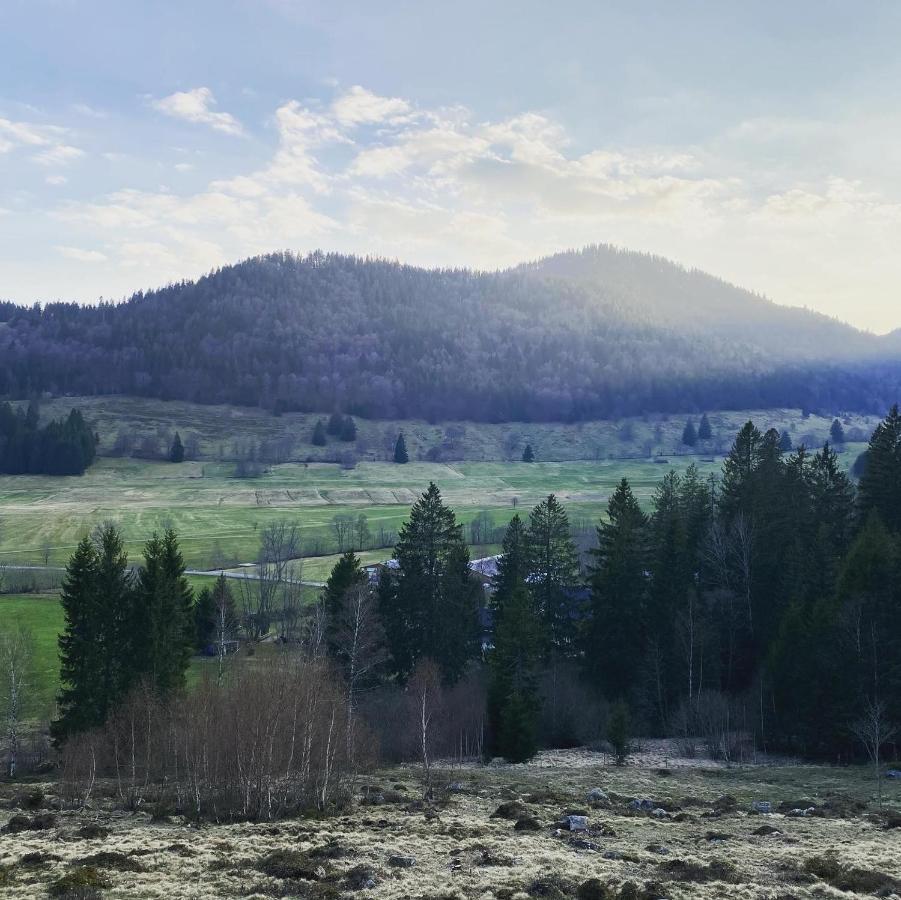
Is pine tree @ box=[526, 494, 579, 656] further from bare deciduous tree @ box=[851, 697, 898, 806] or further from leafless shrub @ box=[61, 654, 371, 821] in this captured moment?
leafless shrub @ box=[61, 654, 371, 821]

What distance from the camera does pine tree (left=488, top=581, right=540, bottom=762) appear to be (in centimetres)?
4825

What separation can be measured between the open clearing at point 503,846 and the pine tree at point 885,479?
25.9m

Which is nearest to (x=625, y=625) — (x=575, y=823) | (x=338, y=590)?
(x=338, y=590)

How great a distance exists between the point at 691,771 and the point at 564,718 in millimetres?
13459

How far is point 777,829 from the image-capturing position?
93.4 feet

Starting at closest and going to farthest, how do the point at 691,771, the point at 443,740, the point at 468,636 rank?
the point at 691,771, the point at 443,740, the point at 468,636

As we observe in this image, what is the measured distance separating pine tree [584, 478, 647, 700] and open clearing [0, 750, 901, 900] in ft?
68.5

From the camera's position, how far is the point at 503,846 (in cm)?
2556

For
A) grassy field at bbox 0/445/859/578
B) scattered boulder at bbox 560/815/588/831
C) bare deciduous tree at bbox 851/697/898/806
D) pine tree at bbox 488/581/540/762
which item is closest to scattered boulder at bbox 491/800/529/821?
scattered boulder at bbox 560/815/588/831

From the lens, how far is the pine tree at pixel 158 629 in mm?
48938

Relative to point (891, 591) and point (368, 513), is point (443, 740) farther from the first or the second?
point (368, 513)

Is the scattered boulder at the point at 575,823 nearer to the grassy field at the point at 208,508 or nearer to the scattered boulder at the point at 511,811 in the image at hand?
the scattered boulder at the point at 511,811

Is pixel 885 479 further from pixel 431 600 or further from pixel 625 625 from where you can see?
pixel 431 600

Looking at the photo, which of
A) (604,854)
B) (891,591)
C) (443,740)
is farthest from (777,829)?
(443,740)
